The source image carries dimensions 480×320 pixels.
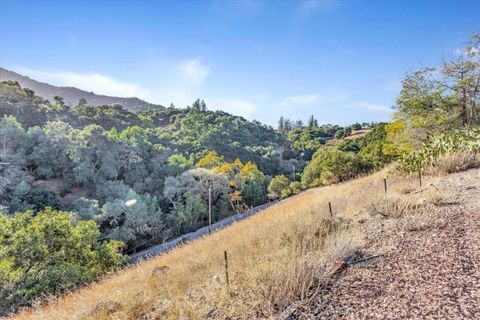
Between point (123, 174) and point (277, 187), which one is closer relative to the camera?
point (123, 174)

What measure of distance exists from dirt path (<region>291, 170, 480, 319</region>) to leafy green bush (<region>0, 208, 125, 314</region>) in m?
7.98

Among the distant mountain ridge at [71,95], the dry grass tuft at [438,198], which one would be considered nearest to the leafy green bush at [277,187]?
the dry grass tuft at [438,198]

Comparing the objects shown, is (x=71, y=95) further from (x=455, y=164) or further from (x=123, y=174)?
(x=455, y=164)

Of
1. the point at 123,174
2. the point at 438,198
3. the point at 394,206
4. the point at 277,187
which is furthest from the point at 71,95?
the point at 438,198

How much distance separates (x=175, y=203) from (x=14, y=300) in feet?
59.5

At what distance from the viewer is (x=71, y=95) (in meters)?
99.1

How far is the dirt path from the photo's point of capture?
6.54 ft

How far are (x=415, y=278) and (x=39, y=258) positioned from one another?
10.9 metres

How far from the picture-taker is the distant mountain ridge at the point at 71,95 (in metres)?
70.4

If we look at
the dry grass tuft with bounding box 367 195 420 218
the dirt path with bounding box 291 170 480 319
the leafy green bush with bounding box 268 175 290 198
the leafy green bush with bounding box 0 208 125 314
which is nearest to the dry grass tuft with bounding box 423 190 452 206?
the dry grass tuft with bounding box 367 195 420 218

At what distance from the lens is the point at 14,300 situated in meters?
7.68

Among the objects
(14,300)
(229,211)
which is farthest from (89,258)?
(229,211)

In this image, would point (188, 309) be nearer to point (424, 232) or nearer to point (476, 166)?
point (424, 232)

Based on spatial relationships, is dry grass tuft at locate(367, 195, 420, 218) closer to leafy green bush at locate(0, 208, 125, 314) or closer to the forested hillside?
the forested hillside
